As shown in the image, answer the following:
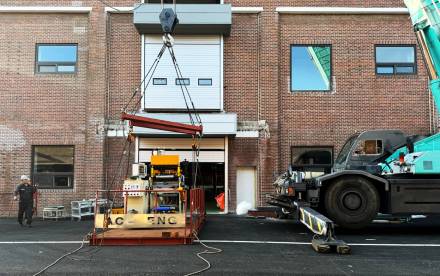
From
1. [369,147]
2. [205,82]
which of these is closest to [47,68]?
[205,82]

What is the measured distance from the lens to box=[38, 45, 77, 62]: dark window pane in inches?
775

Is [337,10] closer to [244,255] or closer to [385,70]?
[385,70]

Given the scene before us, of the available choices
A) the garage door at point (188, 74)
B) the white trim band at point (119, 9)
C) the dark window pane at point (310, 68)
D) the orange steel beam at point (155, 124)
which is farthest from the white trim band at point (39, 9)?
the orange steel beam at point (155, 124)

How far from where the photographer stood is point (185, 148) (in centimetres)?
1936

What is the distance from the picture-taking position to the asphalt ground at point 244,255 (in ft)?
25.8

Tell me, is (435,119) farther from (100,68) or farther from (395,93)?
(100,68)

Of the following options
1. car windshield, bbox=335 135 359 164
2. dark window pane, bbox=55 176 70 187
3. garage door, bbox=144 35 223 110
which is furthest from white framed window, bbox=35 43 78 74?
car windshield, bbox=335 135 359 164

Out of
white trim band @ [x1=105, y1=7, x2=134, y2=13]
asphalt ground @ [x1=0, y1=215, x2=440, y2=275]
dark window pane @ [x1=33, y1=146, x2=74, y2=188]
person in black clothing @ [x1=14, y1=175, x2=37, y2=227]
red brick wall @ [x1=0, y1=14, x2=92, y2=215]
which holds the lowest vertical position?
asphalt ground @ [x1=0, y1=215, x2=440, y2=275]

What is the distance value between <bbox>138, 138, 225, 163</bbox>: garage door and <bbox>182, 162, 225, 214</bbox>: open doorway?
26 cm

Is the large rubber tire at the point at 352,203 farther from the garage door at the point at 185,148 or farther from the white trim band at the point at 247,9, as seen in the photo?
the white trim band at the point at 247,9

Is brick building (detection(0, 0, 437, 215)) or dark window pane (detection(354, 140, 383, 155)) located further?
brick building (detection(0, 0, 437, 215))

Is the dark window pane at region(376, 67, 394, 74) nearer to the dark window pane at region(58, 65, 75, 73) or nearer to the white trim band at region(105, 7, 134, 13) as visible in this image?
the white trim band at region(105, 7, 134, 13)

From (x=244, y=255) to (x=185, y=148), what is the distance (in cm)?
1057

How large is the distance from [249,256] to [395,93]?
13012 mm
